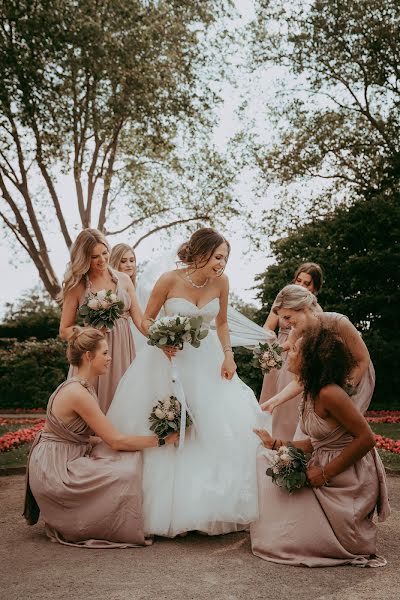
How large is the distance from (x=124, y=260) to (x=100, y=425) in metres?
3.27

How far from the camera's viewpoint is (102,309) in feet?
20.1

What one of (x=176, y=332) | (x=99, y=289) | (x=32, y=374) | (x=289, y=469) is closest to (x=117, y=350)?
(x=99, y=289)

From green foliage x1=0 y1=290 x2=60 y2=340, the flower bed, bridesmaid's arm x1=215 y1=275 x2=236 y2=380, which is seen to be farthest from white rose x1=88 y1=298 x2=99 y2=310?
green foliage x1=0 y1=290 x2=60 y2=340

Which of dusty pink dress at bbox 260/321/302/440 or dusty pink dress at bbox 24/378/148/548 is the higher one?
dusty pink dress at bbox 260/321/302/440

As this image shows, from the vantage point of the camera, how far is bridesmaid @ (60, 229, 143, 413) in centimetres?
643

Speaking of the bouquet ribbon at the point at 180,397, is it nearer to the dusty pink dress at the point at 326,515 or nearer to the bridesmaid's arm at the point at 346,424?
the dusty pink dress at the point at 326,515

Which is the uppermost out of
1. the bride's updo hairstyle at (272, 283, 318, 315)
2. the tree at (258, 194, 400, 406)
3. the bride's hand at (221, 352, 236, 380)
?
the tree at (258, 194, 400, 406)

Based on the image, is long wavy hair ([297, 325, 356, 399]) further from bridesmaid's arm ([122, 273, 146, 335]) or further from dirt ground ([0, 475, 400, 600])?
bridesmaid's arm ([122, 273, 146, 335])

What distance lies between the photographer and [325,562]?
451 cm

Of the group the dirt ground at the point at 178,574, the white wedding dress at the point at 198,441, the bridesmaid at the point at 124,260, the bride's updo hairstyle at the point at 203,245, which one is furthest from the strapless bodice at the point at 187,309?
the bridesmaid at the point at 124,260

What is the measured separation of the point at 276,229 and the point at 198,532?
1829 centimetres

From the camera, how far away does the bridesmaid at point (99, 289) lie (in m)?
6.43

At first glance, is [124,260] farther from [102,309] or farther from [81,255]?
[102,309]

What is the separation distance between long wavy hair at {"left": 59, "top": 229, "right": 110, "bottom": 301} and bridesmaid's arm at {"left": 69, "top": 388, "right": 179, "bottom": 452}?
156 centimetres
